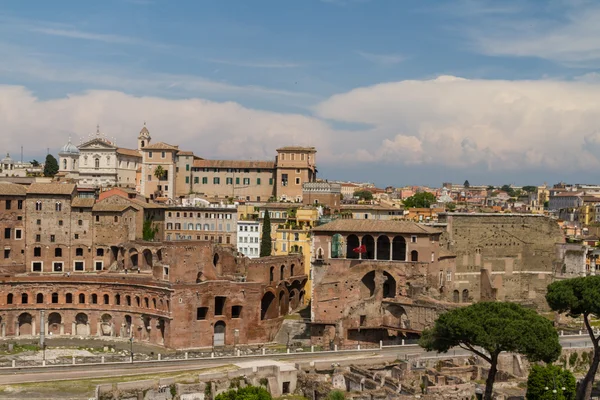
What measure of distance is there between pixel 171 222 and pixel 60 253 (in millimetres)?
15245

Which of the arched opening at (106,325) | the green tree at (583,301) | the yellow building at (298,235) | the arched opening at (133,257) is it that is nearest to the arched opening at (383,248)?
the yellow building at (298,235)

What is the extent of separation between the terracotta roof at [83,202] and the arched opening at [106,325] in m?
14.7

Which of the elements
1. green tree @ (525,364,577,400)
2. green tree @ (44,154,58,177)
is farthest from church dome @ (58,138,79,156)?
green tree @ (525,364,577,400)

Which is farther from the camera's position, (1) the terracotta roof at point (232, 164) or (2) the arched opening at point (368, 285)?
(1) the terracotta roof at point (232, 164)

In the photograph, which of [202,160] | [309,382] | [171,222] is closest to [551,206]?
[202,160]

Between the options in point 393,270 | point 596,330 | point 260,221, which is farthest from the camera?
point 260,221

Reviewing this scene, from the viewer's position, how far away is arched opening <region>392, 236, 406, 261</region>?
7630cm

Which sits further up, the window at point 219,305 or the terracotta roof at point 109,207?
the terracotta roof at point 109,207

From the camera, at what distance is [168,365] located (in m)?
58.4

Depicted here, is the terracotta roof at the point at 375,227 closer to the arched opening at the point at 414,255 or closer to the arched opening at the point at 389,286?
the arched opening at the point at 414,255

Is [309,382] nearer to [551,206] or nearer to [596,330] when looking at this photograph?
[596,330]

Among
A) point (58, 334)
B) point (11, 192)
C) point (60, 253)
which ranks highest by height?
point (11, 192)

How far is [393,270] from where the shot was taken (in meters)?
72.8

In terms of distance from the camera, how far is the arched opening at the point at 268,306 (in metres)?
76.1
